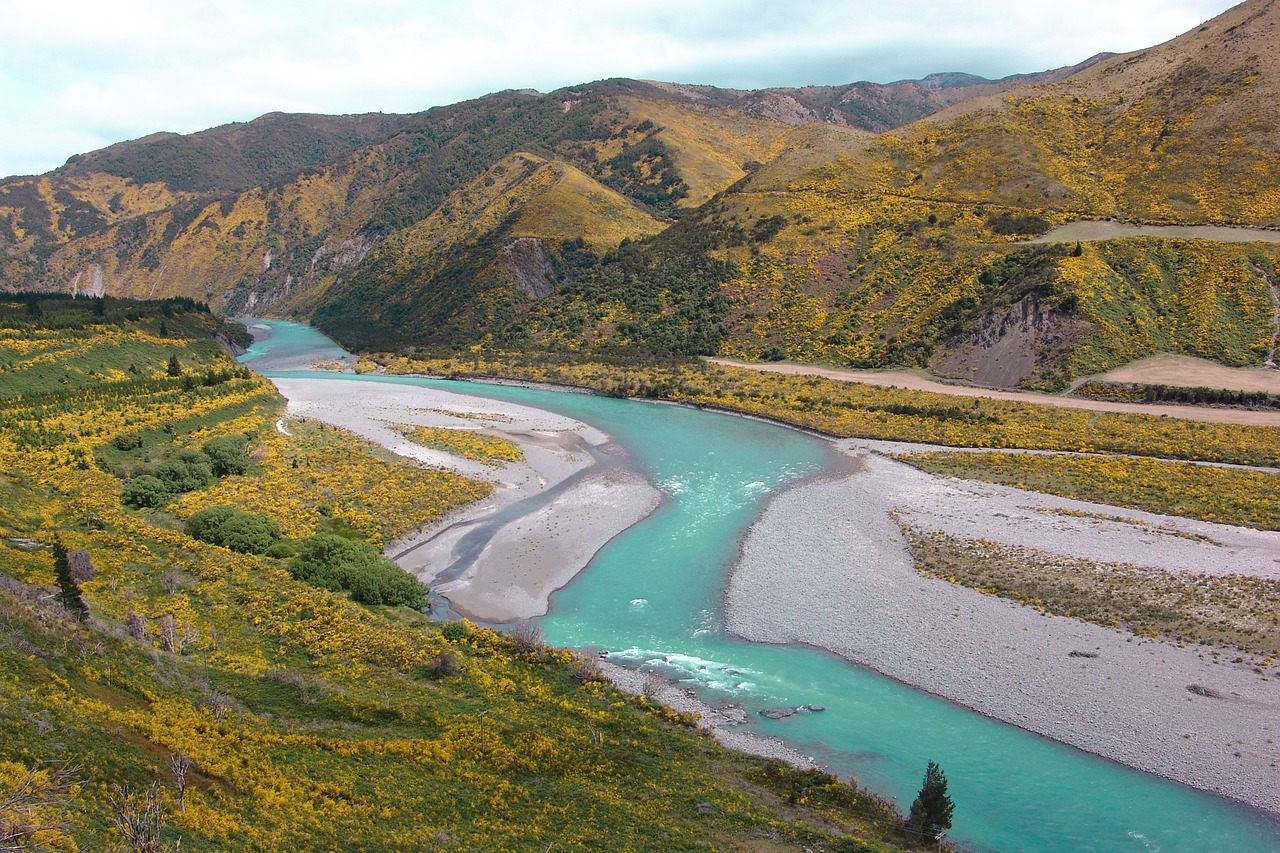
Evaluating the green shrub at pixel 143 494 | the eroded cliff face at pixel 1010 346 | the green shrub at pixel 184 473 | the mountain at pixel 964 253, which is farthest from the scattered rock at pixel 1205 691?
the eroded cliff face at pixel 1010 346

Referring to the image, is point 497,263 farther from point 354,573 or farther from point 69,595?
point 69,595

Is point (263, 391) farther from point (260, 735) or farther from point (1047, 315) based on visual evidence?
point (1047, 315)

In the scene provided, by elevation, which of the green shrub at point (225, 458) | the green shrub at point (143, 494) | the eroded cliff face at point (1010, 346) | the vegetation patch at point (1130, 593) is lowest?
the vegetation patch at point (1130, 593)

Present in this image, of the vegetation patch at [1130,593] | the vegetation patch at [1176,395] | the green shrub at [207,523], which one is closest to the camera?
the vegetation patch at [1130,593]

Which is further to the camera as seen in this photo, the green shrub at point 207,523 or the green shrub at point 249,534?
the green shrub at point 207,523

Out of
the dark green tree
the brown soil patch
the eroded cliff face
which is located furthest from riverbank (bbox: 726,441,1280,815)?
the eroded cliff face

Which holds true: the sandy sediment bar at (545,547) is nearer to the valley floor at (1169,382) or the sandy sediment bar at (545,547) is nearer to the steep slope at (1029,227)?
the valley floor at (1169,382)
